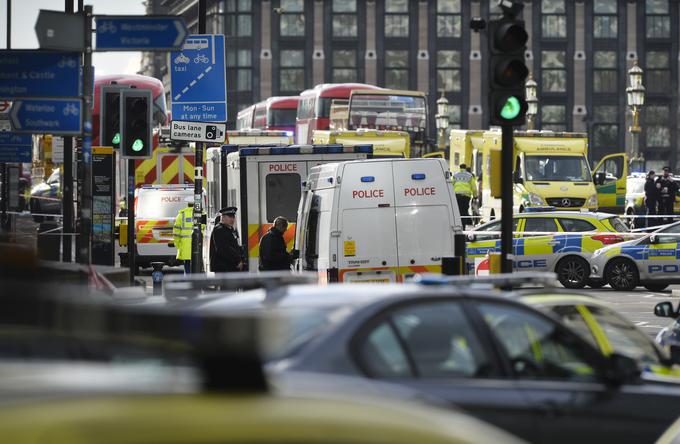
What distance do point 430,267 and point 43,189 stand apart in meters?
39.1

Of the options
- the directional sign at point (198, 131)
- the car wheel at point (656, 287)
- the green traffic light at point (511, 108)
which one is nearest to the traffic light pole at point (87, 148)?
the directional sign at point (198, 131)

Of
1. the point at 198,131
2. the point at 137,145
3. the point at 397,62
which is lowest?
the point at 137,145

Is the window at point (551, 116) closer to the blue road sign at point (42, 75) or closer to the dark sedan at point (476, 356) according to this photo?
the blue road sign at point (42, 75)

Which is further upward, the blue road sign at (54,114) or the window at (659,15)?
the window at (659,15)

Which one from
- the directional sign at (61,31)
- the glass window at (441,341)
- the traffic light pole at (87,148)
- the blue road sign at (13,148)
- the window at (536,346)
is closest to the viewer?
the glass window at (441,341)

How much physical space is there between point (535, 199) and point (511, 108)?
1079 inches

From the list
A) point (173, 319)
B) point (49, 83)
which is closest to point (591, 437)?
point (173, 319)

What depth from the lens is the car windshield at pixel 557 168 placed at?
133 feet

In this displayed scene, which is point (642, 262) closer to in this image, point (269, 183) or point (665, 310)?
point (269, 183)

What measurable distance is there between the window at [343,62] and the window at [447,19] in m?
5.86

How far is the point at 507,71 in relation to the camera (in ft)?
41.2

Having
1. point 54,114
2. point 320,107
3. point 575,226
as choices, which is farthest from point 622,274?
point 320,107

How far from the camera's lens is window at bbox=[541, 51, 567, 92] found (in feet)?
328

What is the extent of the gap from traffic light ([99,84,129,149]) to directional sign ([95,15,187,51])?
2.51 meters
